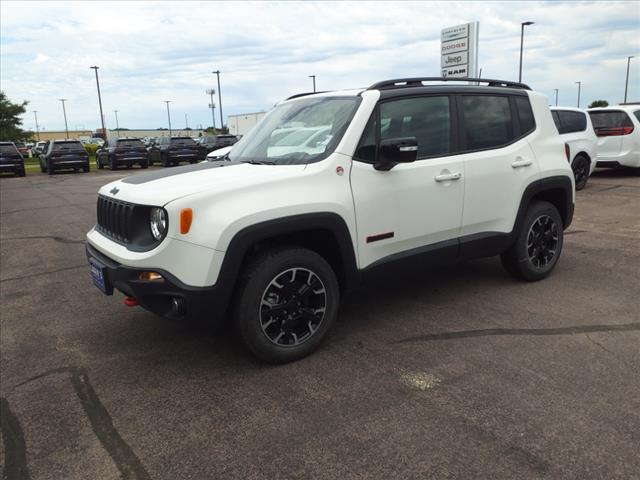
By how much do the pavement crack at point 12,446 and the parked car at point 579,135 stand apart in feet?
35.7

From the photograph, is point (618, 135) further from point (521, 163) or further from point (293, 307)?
point (293, 307)

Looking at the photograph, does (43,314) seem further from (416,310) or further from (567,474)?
(567,474)

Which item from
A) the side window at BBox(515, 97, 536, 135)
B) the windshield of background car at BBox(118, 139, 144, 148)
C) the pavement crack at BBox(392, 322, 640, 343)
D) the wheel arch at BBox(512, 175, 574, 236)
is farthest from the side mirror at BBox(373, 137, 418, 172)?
the windshield of background car at BBox(118, 139, 144, 148)

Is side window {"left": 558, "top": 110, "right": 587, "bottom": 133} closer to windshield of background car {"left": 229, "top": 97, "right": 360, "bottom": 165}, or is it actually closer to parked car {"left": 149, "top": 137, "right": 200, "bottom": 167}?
windshield of background car {"left": 229, "top": 97, "right": 360, "bottom": 165}

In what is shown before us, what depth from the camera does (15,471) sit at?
8.45 ft

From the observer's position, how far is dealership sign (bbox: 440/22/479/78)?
65.0 ft

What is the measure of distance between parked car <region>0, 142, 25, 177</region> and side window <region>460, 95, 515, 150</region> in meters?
23.6

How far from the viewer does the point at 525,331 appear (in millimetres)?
3965

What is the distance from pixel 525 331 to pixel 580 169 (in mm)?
8625

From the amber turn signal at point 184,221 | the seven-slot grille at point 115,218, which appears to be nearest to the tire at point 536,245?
the amber turn signal at point 184,221

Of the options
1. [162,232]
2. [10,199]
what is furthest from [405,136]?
[10,199]

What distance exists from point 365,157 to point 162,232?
4.88 ft

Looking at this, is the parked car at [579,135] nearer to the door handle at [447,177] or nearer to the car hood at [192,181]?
the door handle at [447,177]

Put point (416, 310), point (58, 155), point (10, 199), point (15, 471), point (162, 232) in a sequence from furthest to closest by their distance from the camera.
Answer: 1. point (58, 155)
2. point (10, 199)
3. point (416, 310)
4. point (162, 232)
5. point (15, 471)
